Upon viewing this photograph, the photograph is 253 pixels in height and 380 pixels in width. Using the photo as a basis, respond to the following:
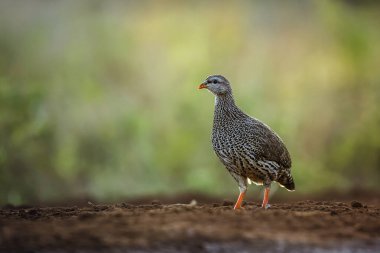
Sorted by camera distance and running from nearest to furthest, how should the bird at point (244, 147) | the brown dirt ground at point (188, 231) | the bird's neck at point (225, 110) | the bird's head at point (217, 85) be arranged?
the brown dirt ground at point (188, 231) → the bird at point (244, 147) → the bird's neck at point (225, 110) → the bird's head at point (217, 85)

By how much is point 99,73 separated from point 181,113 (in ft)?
7.72

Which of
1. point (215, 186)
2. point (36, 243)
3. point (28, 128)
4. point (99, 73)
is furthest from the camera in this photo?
point (99, 73)

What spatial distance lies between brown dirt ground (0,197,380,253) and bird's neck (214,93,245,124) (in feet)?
7.83

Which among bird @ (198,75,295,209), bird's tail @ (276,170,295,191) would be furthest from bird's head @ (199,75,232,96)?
bird's tail @ (276,170,295,191)

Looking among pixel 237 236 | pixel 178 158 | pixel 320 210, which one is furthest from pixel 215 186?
pixel 237 236

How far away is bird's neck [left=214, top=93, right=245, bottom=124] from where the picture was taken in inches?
390

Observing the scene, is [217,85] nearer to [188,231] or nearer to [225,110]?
[225,110]

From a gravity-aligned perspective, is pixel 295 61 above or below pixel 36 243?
above

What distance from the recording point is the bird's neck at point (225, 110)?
9.91 metres

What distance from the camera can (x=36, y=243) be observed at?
618cm

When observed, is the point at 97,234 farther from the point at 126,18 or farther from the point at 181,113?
the point at 126,18

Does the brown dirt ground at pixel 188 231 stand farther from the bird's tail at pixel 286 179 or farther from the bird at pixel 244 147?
the bird's tail at pixel 286 179

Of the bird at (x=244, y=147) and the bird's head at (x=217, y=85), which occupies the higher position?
the bird's head at (x=217, y=85)

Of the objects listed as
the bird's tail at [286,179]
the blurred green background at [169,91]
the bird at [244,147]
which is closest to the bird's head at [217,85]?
the bird at [244,147]
